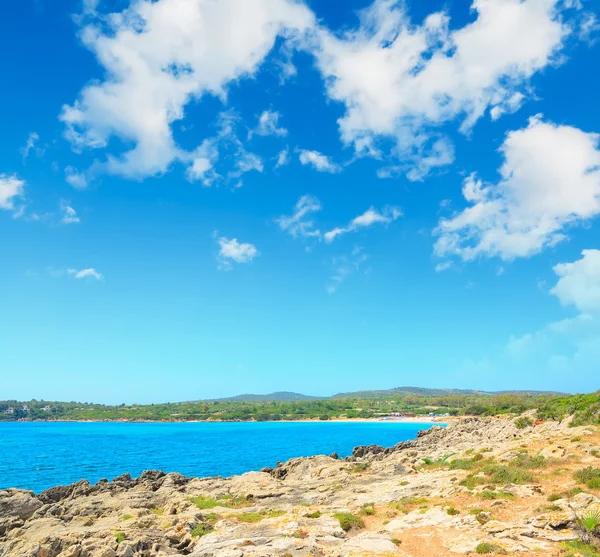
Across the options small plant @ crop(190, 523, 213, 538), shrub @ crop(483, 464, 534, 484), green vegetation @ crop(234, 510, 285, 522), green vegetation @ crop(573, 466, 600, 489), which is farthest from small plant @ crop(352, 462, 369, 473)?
small plant @ crop(190, 523, 213, 538)

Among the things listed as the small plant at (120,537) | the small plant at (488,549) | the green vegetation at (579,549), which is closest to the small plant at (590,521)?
the green vegetation at (579,549)

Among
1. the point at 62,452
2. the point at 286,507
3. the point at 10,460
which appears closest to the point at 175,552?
the point at 286,507

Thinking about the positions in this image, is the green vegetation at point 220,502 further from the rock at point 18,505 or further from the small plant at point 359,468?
the small plant at point 359,468

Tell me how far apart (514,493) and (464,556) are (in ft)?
34.3

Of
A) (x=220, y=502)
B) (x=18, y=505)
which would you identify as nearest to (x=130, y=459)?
(x=18, y=505)

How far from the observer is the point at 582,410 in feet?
202

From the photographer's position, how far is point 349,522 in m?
27.6

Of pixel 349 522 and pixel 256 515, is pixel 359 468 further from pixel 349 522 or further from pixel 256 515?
pixel 349 522

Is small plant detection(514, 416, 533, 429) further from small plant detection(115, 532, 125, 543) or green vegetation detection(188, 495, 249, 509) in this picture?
small plant detection(115, 532, 125, 543)

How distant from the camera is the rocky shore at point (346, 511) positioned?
22688 millimetres

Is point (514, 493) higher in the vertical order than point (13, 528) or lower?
higher

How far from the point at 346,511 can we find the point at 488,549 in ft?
40.0

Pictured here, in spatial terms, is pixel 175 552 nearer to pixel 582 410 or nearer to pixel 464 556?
pixel 464 556

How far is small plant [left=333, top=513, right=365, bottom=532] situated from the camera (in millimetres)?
27219
